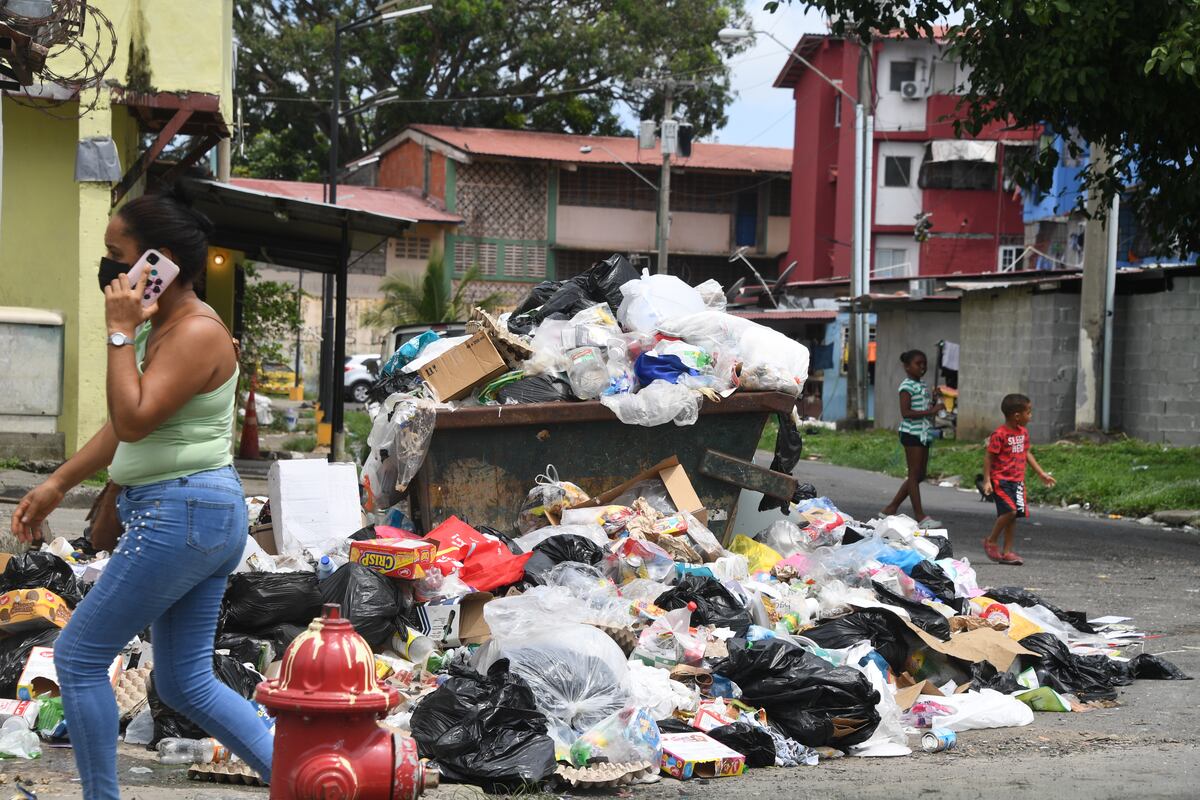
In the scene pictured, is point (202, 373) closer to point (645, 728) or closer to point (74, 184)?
point (645, 728)

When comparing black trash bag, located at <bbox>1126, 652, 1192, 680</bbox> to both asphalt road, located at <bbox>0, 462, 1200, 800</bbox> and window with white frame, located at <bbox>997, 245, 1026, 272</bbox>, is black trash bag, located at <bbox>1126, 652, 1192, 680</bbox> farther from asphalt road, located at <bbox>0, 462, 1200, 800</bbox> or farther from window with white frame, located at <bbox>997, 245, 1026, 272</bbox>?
window with white frame, located at <bbox>997, 245, 1026, 272</bbox>

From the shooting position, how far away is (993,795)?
14.6ft

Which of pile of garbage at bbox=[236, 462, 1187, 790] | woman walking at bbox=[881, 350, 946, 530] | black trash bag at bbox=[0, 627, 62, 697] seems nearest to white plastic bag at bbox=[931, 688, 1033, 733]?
pile of garbage at bbox=[236, 462, 1187, 790]

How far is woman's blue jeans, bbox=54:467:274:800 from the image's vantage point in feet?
11.0

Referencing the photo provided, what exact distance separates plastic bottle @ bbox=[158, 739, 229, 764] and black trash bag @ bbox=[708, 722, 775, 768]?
1764 mm

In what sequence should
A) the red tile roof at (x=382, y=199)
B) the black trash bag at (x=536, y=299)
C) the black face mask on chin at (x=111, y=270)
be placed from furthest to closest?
the red tile roof at (x=382, y=199) → the black trash bag at (x=536, y=299) → the black face mask on chin at (x=111, y=270)

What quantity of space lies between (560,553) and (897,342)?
22787mm

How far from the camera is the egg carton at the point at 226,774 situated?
437 centimetres

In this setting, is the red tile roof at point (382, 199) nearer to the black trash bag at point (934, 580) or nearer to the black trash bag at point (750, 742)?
the black trash bag at point (934, 580)

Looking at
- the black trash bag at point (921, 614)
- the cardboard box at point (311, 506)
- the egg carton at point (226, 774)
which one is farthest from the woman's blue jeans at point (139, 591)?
the black trash bag at point (921, 614)

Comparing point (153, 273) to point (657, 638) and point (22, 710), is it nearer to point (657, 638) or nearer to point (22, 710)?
point (22, 710)

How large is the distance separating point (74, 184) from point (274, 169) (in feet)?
99.7

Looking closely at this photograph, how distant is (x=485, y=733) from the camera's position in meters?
4.51

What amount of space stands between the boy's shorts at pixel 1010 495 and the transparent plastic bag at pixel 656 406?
335cm
